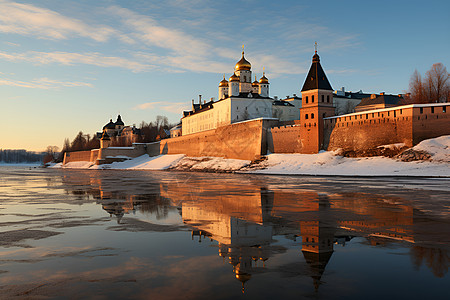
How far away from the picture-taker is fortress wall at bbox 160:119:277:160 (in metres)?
49.1

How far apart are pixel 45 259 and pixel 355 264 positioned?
5080 millimetres

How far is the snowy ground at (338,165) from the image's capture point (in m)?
31.4

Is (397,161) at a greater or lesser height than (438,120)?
lesser

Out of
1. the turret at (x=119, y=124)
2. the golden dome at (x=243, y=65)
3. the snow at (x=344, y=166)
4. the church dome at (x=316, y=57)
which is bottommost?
the snow at (x=344, y=166)

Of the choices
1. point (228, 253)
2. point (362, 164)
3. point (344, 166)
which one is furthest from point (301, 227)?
point (344, 166)

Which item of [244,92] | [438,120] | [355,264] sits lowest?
[355,264]

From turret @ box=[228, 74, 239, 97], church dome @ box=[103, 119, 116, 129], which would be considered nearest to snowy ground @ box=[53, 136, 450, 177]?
turret @ box=[228, 74, 239, 97]

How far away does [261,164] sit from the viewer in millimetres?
45312

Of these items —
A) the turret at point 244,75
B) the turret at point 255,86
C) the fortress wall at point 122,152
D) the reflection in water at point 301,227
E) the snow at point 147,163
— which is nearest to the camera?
the reflection in water at point 301,227

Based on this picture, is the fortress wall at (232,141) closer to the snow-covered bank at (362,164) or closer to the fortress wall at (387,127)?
the snow-covered bank at (362,164)

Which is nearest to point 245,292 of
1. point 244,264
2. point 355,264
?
point 244,264

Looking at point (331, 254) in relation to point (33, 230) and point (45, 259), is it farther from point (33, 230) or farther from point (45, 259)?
point (33, 230)

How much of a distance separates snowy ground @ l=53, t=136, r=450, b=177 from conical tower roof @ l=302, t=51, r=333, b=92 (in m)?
7.76

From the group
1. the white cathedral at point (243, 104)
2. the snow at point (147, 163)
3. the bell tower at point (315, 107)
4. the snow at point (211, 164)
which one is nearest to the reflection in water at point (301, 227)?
the bell tower at point (315, 107)
